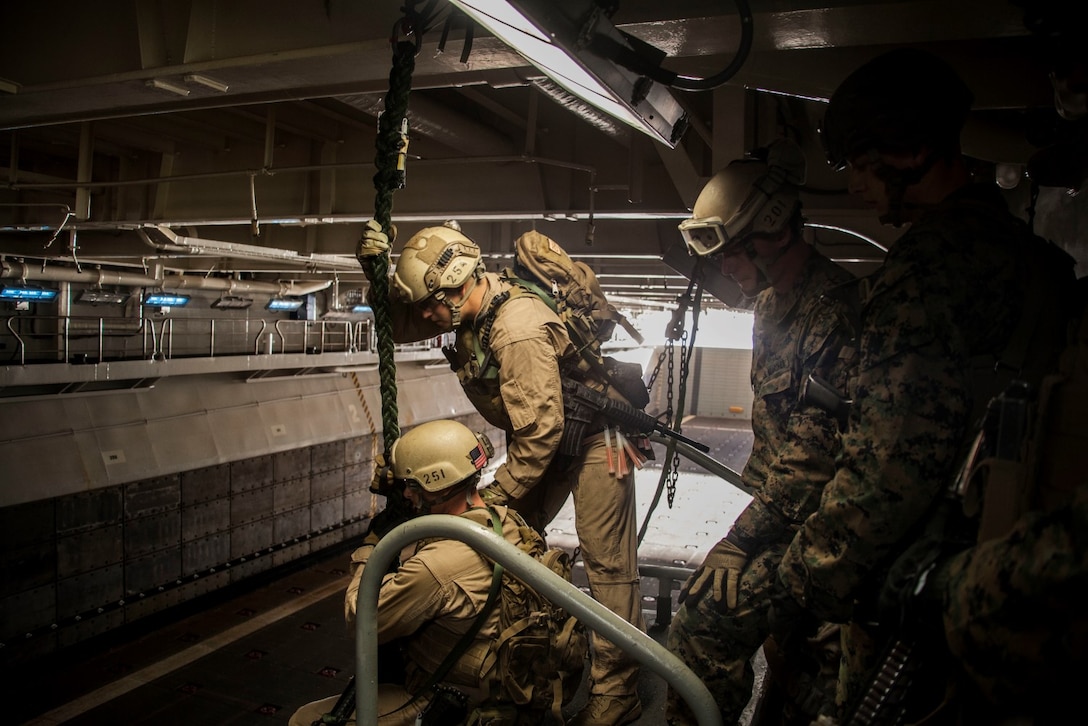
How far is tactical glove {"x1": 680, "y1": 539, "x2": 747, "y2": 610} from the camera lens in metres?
2.37

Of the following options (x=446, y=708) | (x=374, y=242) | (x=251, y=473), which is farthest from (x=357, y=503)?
(x=374, y=242)

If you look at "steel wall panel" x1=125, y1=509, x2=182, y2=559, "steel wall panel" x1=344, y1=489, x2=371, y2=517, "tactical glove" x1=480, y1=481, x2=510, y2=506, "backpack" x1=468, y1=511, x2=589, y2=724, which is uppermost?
"tactical glove" x1=480, y1=481, x2=510, y2=506

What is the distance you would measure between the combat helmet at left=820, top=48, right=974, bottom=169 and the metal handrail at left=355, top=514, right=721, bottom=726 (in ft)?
4.93

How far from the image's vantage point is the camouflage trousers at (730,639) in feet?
7.60

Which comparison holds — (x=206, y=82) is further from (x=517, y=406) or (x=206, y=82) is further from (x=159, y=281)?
(x=159, y=281)

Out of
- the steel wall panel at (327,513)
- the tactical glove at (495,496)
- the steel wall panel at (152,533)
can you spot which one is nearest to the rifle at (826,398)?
the tactical glove at (495,496)

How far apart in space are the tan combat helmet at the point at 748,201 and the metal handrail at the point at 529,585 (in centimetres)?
140

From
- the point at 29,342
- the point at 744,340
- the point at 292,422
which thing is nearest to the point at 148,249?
the point at 29,342

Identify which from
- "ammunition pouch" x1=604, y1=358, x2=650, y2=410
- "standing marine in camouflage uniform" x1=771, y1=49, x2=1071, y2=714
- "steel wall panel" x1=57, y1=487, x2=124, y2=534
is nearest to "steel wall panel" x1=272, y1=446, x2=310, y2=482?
"steel wall panel" x1=57, y1=487, x2=124, y2=534

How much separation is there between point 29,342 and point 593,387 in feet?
25.0

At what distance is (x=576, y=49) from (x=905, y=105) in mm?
921

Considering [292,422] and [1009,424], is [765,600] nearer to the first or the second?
[1009,424]

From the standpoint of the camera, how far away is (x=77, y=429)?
812 centimetres

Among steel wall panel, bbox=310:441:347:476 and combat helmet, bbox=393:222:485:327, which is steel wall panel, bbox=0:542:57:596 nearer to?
steel wall panel, bbox=310:441:347:476
